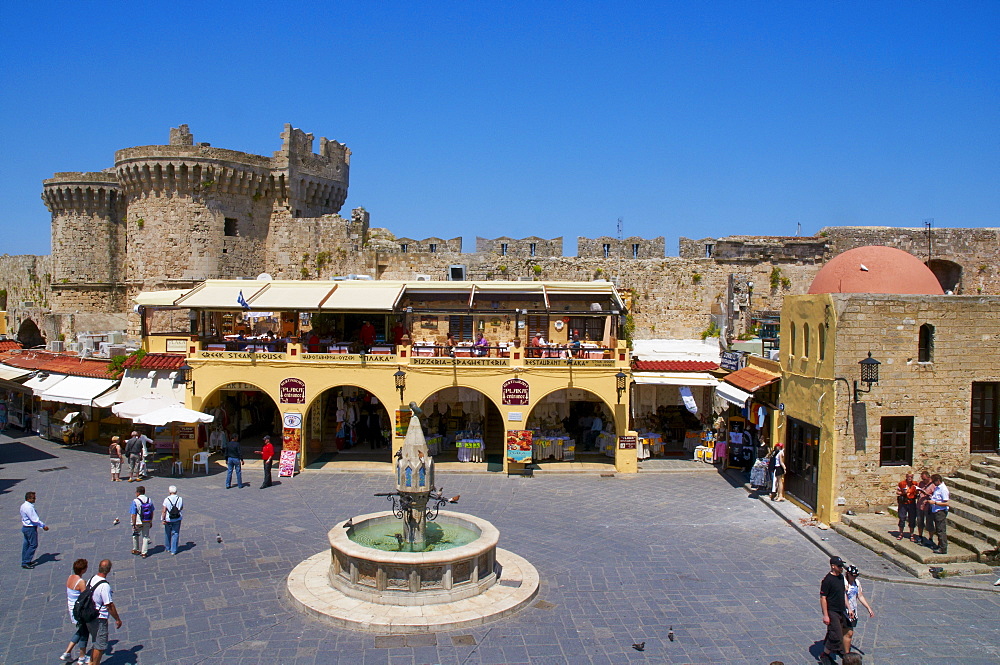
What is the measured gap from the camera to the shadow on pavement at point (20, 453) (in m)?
23.6

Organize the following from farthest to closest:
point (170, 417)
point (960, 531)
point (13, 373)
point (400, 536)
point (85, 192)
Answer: point (85, 192) → point (13, 373) → point (170, 417) → point (960, 531) → point (400, 536)

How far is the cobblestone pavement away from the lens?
34.8 ft

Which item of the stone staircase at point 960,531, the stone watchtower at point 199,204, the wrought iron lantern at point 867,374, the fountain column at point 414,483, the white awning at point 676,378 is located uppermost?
the stone watchtower at point 199,204

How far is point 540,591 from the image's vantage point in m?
12.9

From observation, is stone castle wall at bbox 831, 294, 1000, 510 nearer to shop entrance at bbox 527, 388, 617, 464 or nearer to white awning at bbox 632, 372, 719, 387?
white awning at bbox 632, 372, 719, 387

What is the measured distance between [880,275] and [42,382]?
27314 mm

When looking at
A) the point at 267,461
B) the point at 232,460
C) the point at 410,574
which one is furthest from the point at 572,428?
the point at 410,574

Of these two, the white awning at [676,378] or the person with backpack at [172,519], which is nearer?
the person with backpack at [172,519]

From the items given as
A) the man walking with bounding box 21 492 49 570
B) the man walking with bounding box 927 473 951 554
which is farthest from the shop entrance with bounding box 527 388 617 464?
the man walking with bounding box 21 492 49 570

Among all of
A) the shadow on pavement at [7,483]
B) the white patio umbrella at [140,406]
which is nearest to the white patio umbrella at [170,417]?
the white patio umbrella at [140,406]

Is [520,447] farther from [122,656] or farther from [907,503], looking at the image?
[122,656]

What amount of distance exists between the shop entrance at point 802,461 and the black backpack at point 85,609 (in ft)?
48.8

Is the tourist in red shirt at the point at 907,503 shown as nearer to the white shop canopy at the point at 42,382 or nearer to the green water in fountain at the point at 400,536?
the green water in fountain at the point at 400,536

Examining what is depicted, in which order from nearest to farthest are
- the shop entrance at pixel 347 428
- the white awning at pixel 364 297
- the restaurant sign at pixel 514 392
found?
1. the restaurant sign at pixel 514 392
2. the white awning at pixel 364 297
3. the shop entrance at pixel 347 428
